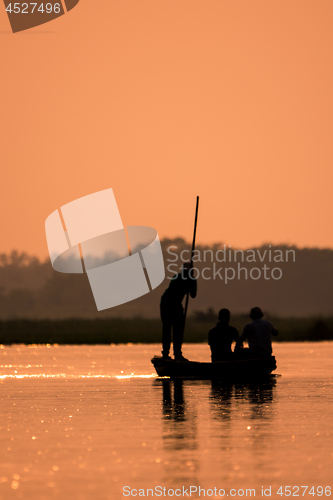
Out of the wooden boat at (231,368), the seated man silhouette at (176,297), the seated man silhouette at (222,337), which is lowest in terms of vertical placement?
the wooden boat at (231,368)

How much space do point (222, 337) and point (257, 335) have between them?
969mm

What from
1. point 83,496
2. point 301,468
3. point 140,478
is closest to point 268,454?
point 301,468

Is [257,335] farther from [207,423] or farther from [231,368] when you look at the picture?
[207,423]

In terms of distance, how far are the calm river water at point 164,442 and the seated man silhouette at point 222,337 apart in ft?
8.44

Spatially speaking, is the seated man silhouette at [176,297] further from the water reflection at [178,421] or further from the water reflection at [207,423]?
the water reflection at [178,421]

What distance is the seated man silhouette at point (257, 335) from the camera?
20.0 metres

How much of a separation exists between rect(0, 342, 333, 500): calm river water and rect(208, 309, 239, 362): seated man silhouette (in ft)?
8.44

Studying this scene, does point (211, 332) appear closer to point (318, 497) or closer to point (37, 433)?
point (37, 433)

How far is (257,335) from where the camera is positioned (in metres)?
20.3

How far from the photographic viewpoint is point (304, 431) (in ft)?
36.8

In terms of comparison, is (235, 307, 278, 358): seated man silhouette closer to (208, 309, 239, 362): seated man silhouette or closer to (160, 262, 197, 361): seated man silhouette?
(208, 309, 239, 362): seated man silhouette

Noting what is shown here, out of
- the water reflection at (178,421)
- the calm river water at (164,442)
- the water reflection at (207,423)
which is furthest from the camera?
the water reflection at (178,421)

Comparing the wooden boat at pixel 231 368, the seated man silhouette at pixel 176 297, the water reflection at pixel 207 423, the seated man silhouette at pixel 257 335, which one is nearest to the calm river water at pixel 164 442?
the water reflection at pixel 207 423

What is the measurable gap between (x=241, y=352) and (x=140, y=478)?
13.2 m
